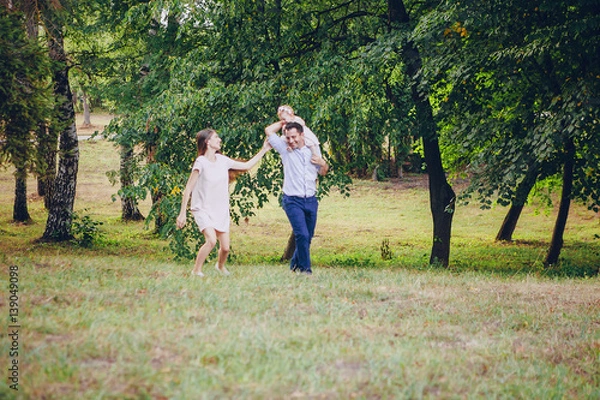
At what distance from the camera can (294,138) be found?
8812mm

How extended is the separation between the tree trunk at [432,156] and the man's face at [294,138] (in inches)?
235

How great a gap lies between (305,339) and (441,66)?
28.9 feet

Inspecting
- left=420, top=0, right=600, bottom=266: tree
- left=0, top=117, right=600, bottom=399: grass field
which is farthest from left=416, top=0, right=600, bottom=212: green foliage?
left=0, top=117, right=600, bottom=399: grass field

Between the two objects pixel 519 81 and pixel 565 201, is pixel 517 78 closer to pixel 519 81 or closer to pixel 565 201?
pixel 519 81

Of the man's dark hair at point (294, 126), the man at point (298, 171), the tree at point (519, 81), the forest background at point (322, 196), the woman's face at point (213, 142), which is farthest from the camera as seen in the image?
the tree at point (519, 81)

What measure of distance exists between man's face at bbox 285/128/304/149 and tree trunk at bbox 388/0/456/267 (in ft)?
19.6

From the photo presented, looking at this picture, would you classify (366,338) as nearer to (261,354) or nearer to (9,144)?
(261,354)

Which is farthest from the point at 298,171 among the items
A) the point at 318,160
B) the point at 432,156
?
the point at 432,156

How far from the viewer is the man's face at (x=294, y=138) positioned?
878 cm

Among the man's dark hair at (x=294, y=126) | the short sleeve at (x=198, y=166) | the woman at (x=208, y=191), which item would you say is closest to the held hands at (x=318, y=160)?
the man's dark hair at (x=294, y=126)

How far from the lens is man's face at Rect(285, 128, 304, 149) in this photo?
8.78 m

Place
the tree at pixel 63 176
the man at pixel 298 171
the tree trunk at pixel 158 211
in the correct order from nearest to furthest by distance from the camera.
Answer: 1. the man at pixel 298 171
2. the tree trunk at pixel 158 211
3. the tree at pixel 63 176

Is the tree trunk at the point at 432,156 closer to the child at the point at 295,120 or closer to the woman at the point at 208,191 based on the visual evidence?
the child at the point at 295,120

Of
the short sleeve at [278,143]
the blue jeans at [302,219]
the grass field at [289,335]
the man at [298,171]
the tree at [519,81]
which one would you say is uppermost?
the tree at [519,81]
